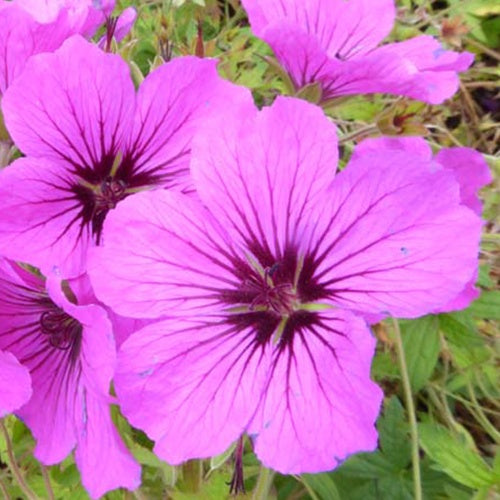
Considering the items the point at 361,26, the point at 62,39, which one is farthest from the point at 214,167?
the point at 361,26

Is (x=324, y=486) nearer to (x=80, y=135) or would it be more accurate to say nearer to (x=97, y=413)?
(x=97, y=413)

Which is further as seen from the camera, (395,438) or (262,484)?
(395,438)

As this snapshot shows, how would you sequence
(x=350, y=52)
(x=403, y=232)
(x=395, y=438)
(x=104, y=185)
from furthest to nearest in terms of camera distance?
1. (x=395, y=438)
2. (x=350, y=52)
3. (x=104, y=185)
4. (x=403, y=232)

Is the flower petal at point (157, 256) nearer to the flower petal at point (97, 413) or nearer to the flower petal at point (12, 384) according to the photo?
the flower petal at point (97, 413)

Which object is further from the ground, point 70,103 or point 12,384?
point 70,103

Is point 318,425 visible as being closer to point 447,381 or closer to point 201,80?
point 201,80

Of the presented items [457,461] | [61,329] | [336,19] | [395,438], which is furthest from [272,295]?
[395,438]

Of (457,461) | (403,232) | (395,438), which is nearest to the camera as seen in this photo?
(403,232)
